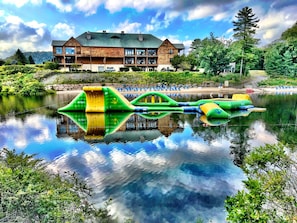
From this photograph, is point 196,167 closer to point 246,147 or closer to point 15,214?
point 246,147

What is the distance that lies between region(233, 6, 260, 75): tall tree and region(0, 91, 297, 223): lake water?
27.3 metres

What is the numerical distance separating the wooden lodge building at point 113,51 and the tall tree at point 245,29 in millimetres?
11483

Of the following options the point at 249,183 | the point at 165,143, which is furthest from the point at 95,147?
the point at 249,183

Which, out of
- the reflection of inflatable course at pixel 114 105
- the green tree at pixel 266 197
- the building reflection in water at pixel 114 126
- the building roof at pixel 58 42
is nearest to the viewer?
the green tree at pixel 266 197

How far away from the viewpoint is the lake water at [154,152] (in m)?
5.42

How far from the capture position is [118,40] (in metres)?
47.2

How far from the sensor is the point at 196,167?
23.9ft

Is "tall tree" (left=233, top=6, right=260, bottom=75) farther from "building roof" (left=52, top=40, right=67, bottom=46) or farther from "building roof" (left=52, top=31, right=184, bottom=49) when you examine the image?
"building roof" (left=52, top=40, right=67, bottom=46)

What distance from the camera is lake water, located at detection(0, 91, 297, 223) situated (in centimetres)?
542

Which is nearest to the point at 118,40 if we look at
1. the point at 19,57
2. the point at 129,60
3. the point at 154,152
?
the point at 129,60

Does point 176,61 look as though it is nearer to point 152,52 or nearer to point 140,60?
point 152,52

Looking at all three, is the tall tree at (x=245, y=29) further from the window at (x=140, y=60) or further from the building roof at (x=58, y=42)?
the building roof at (x=58, y=42)

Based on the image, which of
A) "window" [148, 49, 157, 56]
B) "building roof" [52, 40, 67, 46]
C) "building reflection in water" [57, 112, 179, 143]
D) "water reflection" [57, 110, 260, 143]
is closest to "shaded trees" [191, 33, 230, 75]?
"window" [148, 49, 157, 56]

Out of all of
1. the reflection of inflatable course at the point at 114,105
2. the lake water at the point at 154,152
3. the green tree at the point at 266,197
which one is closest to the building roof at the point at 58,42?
the reflection of inflatable course at the point at 114,105
